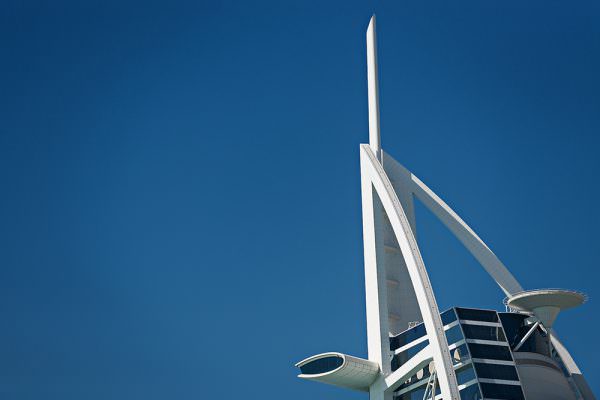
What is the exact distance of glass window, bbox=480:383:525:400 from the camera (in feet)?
207

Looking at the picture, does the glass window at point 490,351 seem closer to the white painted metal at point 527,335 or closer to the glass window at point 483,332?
the glass window at point 483,332

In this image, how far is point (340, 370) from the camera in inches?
2685

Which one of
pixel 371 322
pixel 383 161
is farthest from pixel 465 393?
pixel 383 161

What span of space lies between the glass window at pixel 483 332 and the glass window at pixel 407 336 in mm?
3706

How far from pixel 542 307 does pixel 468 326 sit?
7451 mm

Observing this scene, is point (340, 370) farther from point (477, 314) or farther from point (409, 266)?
point (477, 314)

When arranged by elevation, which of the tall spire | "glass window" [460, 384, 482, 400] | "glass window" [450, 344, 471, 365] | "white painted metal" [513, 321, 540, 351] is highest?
the tall spire

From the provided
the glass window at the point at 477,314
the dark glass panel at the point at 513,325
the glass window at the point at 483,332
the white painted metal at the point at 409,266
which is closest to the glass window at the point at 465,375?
the glass window at the point at 483,332

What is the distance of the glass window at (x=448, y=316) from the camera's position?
67.8 metres

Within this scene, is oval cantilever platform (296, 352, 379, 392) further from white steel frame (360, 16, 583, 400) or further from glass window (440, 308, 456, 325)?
glass window (440, 308, 456, 325)

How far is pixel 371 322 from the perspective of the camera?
71562 mm

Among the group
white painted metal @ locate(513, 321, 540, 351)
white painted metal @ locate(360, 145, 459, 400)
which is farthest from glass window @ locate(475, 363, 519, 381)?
white painted metal @ locate(360, 145, 459, 400)

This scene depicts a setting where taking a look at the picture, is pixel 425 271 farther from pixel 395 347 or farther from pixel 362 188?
pixel 362 188

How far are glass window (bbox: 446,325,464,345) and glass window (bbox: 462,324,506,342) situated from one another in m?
0.45
